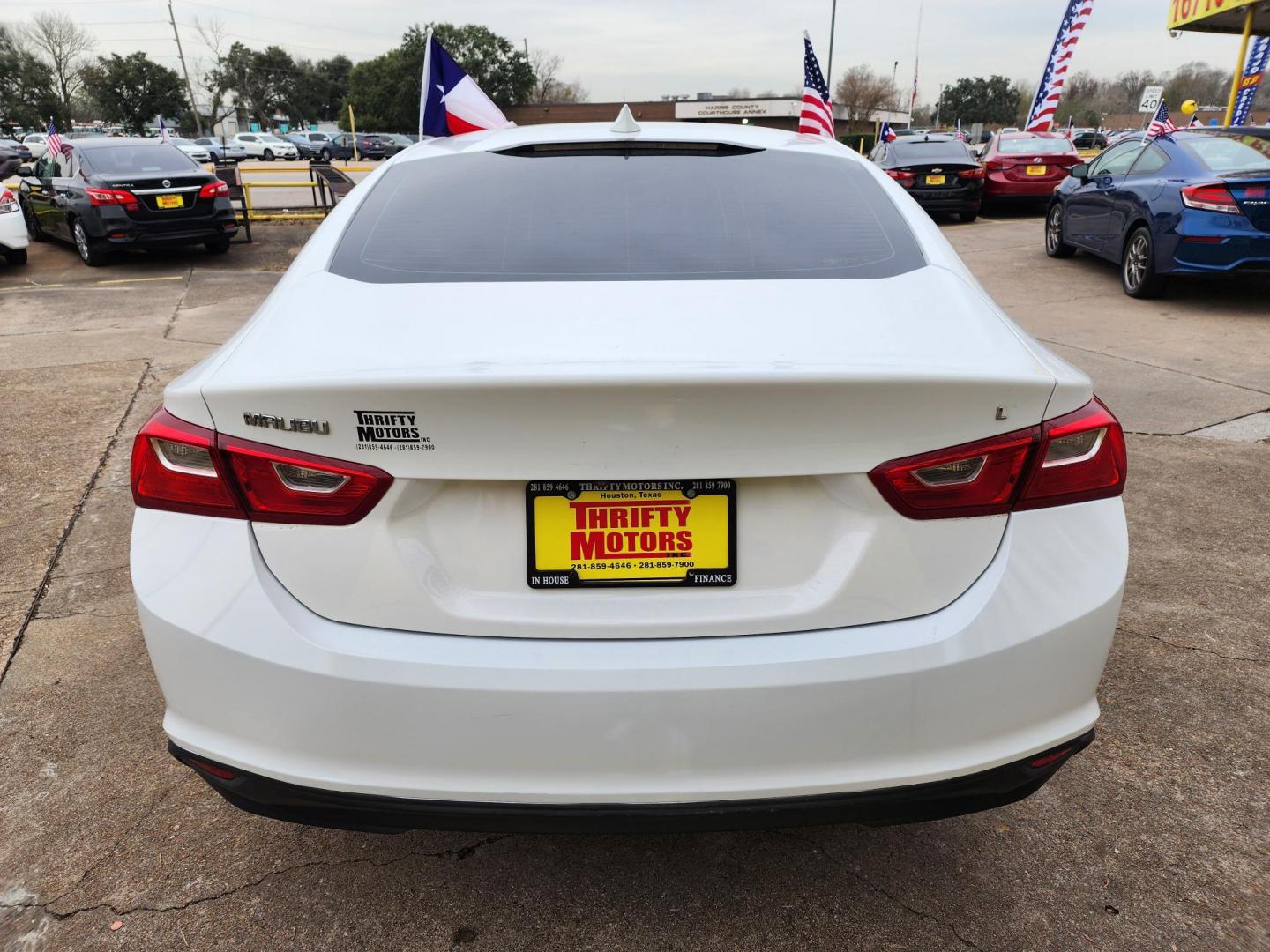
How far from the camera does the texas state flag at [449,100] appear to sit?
4.56m

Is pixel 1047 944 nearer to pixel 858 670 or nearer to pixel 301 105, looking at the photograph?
pixel 858 670

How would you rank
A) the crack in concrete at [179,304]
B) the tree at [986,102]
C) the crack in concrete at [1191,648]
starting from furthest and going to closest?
1. the tree at [986,102]
2. the crack in concrete at [179,304]
3. the crack in concrete at [1191,648]

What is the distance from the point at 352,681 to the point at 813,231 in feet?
4.77

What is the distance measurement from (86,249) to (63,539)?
9.82m

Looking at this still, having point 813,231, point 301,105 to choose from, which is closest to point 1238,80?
point 813,231

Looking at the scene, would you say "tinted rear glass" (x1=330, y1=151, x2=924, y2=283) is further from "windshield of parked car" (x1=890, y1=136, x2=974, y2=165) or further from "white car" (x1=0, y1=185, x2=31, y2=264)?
"windshield of parked car" (x1=890, y1=136, x2=974, y2=165)

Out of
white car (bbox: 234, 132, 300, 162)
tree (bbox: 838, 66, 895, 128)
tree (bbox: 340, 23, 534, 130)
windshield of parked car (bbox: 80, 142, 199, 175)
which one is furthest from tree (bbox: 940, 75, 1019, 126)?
windshield of parked car (bbox: 80, 142, 199, 175)

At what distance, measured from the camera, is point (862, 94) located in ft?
262

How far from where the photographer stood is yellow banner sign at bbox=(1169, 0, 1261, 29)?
1413 cm

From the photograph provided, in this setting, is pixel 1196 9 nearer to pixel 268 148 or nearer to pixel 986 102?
pixel 268 148

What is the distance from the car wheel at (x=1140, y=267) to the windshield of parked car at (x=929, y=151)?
7.67 metres

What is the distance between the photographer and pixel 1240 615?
3.28 metres

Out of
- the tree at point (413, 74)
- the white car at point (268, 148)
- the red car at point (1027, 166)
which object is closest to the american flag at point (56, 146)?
the red car at point (1027, 166)

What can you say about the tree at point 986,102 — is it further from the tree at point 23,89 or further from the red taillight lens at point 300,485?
the red taillight lens at point 300,485
